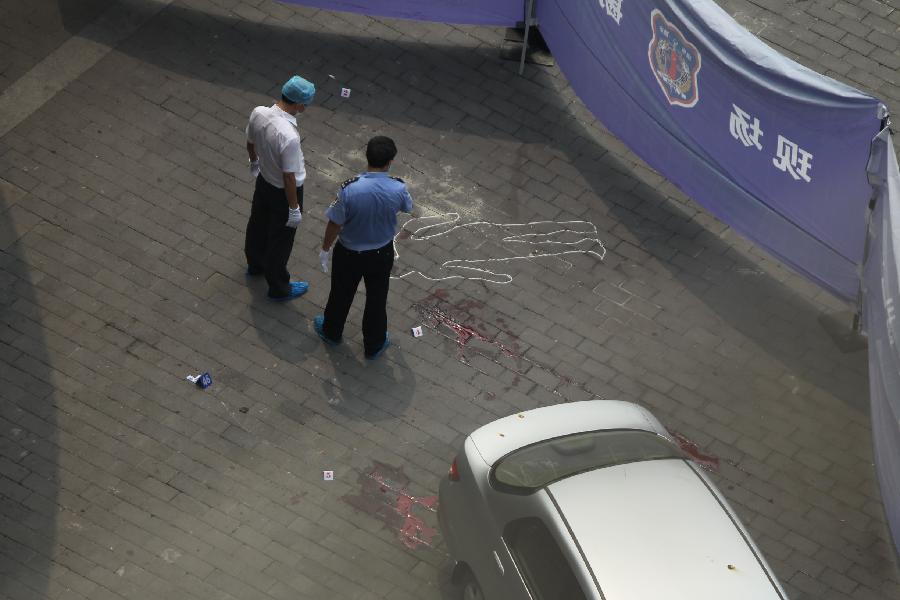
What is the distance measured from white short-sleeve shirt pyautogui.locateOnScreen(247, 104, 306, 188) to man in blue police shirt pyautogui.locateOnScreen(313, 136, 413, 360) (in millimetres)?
487

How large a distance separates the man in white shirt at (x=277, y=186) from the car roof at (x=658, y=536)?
3.15m

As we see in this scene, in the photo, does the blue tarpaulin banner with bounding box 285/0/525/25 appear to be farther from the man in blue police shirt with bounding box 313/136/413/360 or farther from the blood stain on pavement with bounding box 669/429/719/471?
the blood stain on pavement with bounding box 669/429/719/471

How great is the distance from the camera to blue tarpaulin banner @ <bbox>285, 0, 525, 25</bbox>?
1204 cm

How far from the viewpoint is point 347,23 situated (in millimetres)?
12508

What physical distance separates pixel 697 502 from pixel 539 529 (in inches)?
39.4

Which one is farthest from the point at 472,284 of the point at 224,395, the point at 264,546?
the point at 264,546

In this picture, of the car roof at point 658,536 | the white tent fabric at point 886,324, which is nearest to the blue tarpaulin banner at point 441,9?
the white tent fabric at point 886,324

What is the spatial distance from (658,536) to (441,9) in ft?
20.5

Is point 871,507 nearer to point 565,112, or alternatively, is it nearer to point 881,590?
point 881,590

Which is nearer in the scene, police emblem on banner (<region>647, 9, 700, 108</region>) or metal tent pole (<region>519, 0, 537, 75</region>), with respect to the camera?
police emblem on banner (<region>647, 9, 700, 108</region>)

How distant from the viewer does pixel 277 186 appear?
9531mm

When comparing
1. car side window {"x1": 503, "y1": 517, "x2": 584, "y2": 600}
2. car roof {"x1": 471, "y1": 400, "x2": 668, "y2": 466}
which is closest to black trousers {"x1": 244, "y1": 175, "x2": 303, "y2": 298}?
car roof {"x1": 471, "y1": 400, "x2": 668, "y2": 466}

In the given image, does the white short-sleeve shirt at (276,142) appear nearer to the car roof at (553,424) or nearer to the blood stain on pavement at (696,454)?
the car roof at (553,424)

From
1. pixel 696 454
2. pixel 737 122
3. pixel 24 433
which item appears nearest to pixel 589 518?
pixel 696 454
